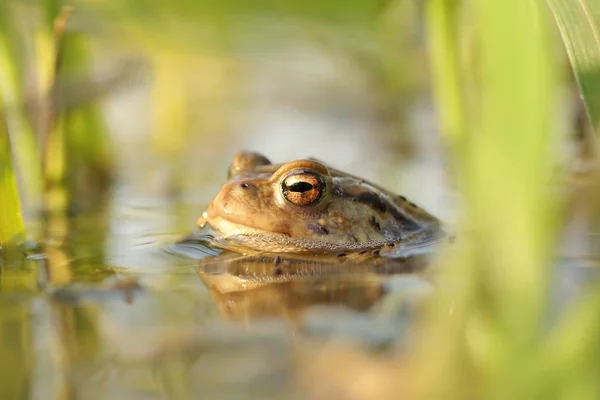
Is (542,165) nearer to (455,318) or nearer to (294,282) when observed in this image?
(455,318)

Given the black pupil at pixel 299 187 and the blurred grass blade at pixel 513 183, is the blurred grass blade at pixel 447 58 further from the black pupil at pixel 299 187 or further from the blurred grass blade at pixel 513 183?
the blurred grass blade at pixel 513 183

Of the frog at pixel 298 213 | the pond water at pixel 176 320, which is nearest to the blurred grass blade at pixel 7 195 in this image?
the pond water at pixel 176 320

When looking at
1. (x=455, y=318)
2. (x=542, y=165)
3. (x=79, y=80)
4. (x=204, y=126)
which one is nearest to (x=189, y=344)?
(x=455, y=318)

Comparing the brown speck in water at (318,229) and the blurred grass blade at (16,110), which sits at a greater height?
the blurred grass blade at (16,110)

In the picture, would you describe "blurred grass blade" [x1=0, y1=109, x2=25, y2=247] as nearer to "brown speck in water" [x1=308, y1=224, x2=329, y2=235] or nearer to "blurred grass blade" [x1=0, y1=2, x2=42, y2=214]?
"blurred grass blade" [x1=0, y1=2, x2=42, y2=214]

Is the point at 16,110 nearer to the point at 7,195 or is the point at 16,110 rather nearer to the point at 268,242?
the point at 7,195

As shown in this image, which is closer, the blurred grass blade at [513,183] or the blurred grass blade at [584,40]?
the blurred grass blade at [513,183]

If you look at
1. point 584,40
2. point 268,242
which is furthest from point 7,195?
point 584,40
